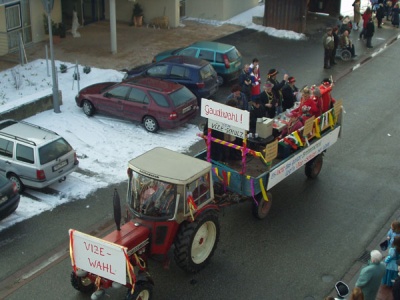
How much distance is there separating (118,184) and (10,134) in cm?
285

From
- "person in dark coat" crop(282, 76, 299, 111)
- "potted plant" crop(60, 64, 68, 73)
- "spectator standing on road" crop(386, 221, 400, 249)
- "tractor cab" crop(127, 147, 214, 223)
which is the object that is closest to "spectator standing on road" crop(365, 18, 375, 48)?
"person in dark coat" crop(282, 76, 299, 111)

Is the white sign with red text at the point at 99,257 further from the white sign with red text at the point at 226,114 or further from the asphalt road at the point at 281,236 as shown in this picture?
the white sign with red text at the point at 226,114

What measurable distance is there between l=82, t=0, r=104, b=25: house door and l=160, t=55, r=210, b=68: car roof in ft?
30.7

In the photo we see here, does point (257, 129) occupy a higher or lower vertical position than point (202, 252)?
higher

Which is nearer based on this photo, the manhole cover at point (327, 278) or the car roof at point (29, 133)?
the manhole cover at point (327, 278)

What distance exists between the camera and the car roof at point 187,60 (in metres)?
20.4

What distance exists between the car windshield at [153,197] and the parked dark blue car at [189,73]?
930cm

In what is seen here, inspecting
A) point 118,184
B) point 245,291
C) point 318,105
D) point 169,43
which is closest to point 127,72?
point 169,43

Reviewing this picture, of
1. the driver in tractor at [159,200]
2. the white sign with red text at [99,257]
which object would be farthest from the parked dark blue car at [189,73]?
the white sign with red text at [99,257]

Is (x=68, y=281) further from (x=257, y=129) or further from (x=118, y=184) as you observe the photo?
(x=257, y=129)

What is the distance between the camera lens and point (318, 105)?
14805 millimetres

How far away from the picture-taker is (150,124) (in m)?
18.1

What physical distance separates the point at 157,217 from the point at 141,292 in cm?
134

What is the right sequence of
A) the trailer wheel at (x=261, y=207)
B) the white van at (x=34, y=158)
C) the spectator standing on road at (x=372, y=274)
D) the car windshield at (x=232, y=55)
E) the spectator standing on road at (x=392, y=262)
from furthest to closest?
the car windshield at (x=232, y=55) → the white van at (x=34, y=158) → the trailer wheel at (x=261, y=207) → the spectator standing on road at (x=392, y=262) → the spectator standing on road at (x=372, y=274)
